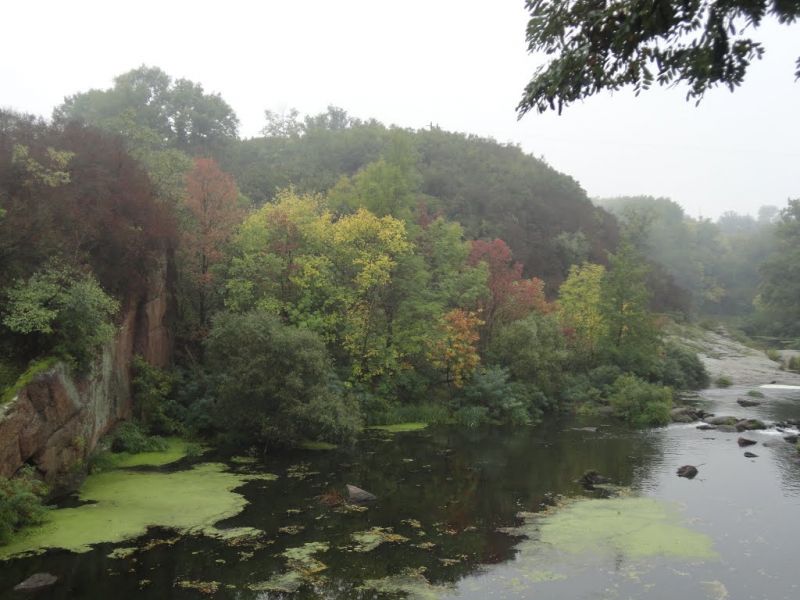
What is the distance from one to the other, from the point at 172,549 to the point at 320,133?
225ft

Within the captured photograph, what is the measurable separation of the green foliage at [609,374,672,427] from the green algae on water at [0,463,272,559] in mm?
22476

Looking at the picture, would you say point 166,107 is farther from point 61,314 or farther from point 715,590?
point 715,590

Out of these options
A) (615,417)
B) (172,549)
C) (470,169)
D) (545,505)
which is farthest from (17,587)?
(470,169)

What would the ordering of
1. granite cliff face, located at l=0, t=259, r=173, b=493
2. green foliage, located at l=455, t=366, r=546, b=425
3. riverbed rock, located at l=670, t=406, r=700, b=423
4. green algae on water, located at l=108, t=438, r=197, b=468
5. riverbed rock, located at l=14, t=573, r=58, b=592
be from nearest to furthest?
riverbed rock, located at l=14, t=573, r=58, b=592
granite cliff face, located at l=0, t=259, r=173, b=493
green algae on water, located at l=108, t=438, r=197, b=468
green foliage, located at l=455, t=366, r=546, b=425
riverbed rock, located at l=670, t=406, r=700, b=423

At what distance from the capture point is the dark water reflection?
42.9 feet

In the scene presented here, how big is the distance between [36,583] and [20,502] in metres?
Answer: 2.76

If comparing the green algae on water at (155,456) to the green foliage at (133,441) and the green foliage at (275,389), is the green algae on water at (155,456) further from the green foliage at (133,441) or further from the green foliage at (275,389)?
the green foliage at (275,389)

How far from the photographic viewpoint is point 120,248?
23344 millimetres

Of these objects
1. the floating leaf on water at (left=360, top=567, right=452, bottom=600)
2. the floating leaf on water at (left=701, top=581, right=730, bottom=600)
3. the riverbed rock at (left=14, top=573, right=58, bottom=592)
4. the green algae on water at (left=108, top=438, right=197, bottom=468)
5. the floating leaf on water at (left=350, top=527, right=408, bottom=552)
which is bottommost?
the floating leaf on water at (left=701, top=581, right=730, bottom=600)

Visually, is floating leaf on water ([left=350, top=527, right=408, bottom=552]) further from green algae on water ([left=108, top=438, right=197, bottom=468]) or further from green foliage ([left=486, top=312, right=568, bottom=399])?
green foliage ([left=486, top=312, right=568, bottom=399])

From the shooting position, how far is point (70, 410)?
18.1 metres

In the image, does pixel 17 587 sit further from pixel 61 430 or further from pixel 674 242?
pixel 674 242

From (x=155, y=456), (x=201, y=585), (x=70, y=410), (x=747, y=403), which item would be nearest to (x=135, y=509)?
(x=70, y=410)

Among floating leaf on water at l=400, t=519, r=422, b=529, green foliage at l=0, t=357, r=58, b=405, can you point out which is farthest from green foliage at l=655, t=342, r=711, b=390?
green foliage at l=0, t=357, r=58, b=405
